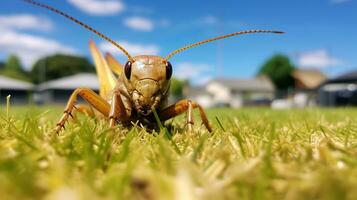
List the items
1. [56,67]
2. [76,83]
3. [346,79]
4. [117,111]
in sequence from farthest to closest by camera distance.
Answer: [56,67], [76,83], [346,79], [117,111]

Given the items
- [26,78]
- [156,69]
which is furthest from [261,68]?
[156,69]

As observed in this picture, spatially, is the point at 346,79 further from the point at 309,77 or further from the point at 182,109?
the point at 182,109

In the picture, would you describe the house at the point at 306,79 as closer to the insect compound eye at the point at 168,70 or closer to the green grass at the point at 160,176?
the insect compound eye at the point at 168,70

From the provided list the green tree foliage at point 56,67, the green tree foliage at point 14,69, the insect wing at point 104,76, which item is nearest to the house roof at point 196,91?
the green tree foliage at point 56,67

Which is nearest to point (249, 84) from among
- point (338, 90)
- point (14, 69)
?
point (338, 90)

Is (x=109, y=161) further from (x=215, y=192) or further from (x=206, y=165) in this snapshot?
(x=215, y=192)

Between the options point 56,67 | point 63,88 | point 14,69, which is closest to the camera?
point 63,88
